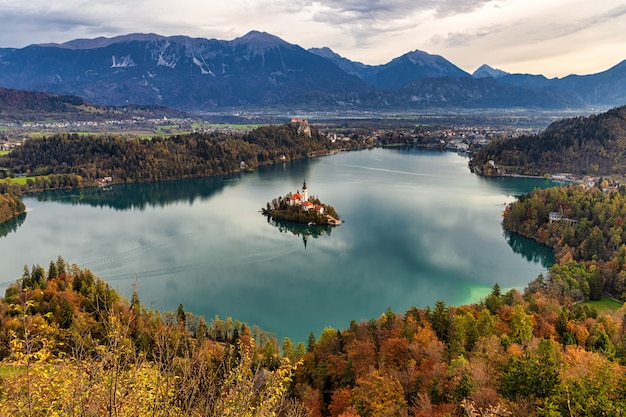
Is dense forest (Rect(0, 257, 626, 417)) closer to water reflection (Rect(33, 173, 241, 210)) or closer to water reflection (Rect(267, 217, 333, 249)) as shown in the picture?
water reflection (Rect(267, 217, 333, 249))

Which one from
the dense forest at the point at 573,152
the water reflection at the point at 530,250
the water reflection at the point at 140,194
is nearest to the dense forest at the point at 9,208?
the water reflection at the point at 140,194

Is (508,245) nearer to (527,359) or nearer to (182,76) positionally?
(527,359)

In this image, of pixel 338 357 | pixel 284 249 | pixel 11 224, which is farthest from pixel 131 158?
pixel 338 357

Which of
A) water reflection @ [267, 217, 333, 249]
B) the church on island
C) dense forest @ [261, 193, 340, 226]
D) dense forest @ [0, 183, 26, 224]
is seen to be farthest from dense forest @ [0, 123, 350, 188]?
water reflection @ [267, 217, 333, 249]

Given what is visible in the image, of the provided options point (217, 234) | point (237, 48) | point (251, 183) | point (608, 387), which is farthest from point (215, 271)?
point (237, 48)

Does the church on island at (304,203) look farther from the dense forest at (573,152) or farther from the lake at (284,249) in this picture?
the dense forest at (573,152)

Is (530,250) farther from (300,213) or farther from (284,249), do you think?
(300,213)
